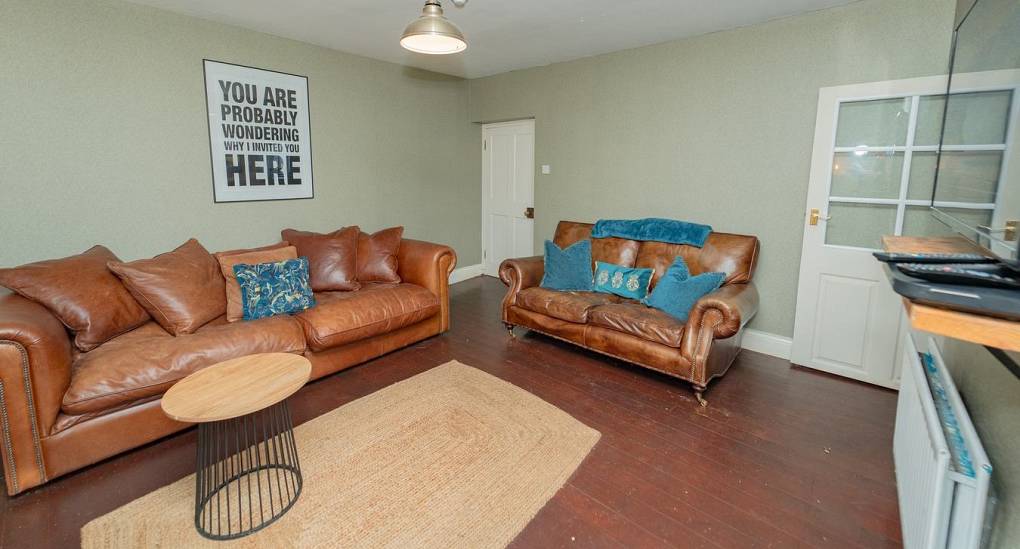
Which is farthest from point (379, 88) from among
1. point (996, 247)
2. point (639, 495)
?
point (996, 247)

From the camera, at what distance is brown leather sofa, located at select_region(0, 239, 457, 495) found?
182 cm

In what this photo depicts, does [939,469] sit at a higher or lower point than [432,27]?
lower

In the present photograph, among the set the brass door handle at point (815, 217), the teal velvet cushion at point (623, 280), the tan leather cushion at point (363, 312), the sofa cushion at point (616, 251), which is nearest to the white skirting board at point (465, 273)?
the tan leather cushion at point (363, 312)

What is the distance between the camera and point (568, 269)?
366 cm

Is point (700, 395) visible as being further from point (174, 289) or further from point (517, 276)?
point (174, 289)

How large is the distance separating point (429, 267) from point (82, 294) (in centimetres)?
201

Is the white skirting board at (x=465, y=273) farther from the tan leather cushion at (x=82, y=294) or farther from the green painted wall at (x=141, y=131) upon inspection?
the tan leather cushion at (x=82, y=294)

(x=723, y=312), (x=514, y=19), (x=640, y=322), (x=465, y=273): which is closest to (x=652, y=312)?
(x=640, y=322)

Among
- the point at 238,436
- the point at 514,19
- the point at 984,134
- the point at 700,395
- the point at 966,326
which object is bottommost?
the point at 700,395

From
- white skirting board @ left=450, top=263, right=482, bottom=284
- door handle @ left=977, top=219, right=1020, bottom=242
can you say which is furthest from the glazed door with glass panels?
white skirting board @ left=450, top=263, right=482, bottom=284

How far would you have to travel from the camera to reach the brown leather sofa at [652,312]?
8.68ft

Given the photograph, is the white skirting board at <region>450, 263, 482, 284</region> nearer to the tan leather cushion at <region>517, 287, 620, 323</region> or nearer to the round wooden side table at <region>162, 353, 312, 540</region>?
the tan leather cushion at <region>517, 287, 620, 323</region>

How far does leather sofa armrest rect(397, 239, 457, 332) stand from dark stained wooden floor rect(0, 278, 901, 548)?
588mm

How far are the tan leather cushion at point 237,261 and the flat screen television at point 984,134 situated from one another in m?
3.43
